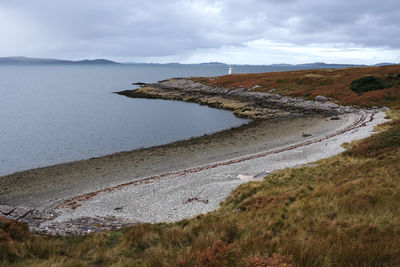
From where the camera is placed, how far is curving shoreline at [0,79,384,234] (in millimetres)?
16156

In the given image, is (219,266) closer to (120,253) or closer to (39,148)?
(120,253)

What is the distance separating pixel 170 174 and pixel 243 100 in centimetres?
5055

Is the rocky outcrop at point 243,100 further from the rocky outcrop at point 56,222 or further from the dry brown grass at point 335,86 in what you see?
the rocky outcrop at point 56,222

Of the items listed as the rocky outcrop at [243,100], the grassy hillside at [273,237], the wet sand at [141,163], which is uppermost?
the rocky outcrop at [243,100]

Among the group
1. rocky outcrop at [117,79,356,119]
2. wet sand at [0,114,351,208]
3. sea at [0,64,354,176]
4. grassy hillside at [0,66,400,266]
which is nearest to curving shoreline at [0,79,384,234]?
wet sand at [0,114,351,208]

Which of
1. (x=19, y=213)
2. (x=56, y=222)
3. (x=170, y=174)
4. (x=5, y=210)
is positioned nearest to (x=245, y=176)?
(x=170, y=174)

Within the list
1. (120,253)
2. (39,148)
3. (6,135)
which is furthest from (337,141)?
(6,135)

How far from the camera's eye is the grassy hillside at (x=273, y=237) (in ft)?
18.9

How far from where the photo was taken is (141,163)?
2975cm

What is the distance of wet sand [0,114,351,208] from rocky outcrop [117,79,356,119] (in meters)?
9.14

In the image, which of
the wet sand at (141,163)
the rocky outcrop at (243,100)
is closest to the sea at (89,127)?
the wet sand at (141,163)

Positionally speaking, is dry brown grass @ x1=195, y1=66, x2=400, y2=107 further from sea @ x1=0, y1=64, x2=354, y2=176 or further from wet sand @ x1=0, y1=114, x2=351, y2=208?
sea @ x1=0, y1=64, x2=354, y2=176

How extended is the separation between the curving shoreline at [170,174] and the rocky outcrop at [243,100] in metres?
4.02

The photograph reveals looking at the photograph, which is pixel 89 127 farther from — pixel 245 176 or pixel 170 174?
pixel 245 176
